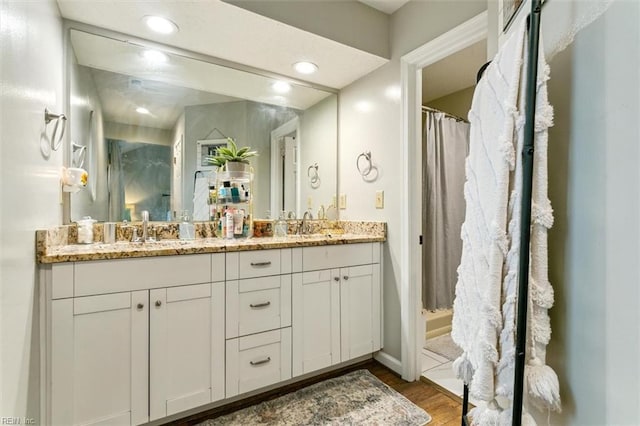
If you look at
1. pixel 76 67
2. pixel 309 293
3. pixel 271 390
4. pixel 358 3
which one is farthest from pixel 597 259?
pixel 76 67

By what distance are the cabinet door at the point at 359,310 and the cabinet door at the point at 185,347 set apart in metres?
0.78

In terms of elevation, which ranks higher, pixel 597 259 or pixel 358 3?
pixel 358 3

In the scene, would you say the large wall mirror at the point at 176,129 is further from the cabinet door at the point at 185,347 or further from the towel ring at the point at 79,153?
the cabinet door at the point at 185,347

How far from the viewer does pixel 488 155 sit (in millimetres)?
761

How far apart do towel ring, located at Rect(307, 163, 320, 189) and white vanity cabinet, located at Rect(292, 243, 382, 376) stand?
0.75m

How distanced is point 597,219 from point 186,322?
1561 millimetres

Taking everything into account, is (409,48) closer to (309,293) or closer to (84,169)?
(309,293)

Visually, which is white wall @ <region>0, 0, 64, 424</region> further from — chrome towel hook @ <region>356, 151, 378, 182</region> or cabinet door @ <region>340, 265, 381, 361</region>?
chrome towel hook @ <region>356, 151, 378, 182</region>

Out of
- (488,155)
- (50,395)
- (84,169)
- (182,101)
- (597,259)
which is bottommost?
(50,395)

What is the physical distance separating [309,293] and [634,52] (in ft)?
5.35

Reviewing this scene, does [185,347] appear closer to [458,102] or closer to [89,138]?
[89,138]

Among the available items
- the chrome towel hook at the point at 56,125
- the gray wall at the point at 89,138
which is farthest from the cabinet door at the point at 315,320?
the chrome towel hook at the point at 56,125

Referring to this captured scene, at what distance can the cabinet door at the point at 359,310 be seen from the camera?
1939mm

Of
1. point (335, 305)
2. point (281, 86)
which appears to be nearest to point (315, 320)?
point (335, 305)
